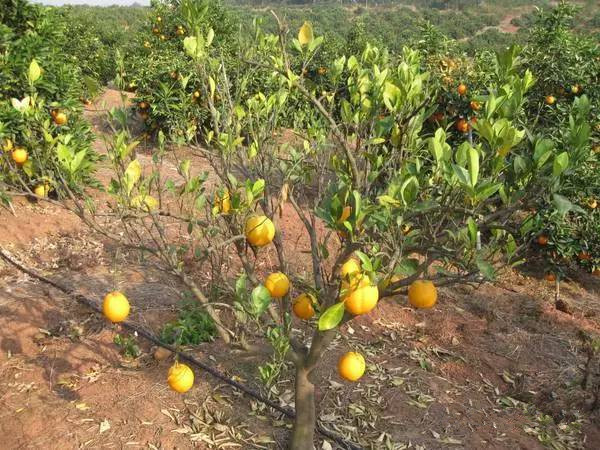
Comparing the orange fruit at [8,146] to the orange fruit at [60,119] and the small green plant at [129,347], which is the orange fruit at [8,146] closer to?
the orange fruit at [60,119]

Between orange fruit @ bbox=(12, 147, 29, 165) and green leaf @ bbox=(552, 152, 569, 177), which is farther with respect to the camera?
orange fruit @ bbox=(12, 147, 29, 165)

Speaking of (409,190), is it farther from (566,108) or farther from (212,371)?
(566,108)

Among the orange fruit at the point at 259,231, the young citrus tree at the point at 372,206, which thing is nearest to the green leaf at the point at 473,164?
the young citrus tree at the point at 372,206

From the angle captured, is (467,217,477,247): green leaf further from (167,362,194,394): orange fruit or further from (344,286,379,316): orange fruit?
(167,362,194,394): orange fruit

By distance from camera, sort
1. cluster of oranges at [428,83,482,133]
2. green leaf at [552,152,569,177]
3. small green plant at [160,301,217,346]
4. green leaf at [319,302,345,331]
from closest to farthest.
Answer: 1. green leaf at [552,152,569,177]
2. green leaf at [319,302,345,331]
3. small green plant at [160,301,217,346]
4. cluster of oranges at [428,83,482,133]

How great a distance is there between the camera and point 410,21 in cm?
4869

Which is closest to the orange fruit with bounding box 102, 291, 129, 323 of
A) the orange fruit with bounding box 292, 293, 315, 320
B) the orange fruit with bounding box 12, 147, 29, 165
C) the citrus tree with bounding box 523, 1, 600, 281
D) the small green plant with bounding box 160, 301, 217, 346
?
the orange fruit with bounding box 292, 293, 315, 320

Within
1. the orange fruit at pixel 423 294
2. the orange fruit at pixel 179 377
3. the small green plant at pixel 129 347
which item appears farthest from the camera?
the small green plant at pixel 129 347

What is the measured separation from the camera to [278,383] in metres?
3.20

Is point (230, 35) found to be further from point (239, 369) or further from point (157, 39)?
point (239, 369)

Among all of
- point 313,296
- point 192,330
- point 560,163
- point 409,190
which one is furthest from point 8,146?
point 560,163

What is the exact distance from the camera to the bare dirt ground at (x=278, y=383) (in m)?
2.73

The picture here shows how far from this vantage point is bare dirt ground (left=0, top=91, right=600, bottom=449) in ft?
8.95

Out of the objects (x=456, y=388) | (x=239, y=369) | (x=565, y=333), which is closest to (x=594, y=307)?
(x=565, y=333)
